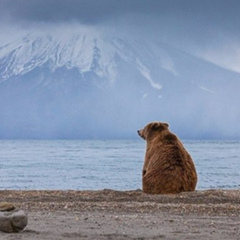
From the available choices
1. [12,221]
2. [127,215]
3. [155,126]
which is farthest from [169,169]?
[12,221]

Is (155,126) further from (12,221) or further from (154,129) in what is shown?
(12,221)

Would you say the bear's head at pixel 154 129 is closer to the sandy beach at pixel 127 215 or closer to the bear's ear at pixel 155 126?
the bear's ear at pixel 155 126

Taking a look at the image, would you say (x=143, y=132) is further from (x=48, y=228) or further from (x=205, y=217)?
(x=48, y=228)

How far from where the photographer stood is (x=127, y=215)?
11.9 meters

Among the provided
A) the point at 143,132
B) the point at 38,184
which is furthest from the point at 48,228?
the point at 38,184

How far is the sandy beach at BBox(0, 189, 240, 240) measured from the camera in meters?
9.95

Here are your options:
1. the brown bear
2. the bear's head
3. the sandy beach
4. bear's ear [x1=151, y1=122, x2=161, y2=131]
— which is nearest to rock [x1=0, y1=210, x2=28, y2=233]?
the sandy beach

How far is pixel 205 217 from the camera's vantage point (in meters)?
11.7

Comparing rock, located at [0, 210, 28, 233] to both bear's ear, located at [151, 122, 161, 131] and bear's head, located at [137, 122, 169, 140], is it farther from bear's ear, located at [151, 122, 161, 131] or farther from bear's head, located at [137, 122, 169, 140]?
bear's ear, located at [151, 122, 161, 131]

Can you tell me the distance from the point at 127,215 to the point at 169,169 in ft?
12.1

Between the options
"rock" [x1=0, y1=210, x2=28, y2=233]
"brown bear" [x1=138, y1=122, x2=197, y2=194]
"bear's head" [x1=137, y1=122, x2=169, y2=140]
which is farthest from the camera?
"bear's head" [x1=137, y1=122, x2=169, y2=140]

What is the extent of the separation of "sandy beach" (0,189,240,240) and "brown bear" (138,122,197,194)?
0.39 metres

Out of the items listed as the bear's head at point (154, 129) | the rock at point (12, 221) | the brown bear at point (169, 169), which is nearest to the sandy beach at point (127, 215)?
the rock at point (12, 221)

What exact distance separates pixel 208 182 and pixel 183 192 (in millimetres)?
21248
